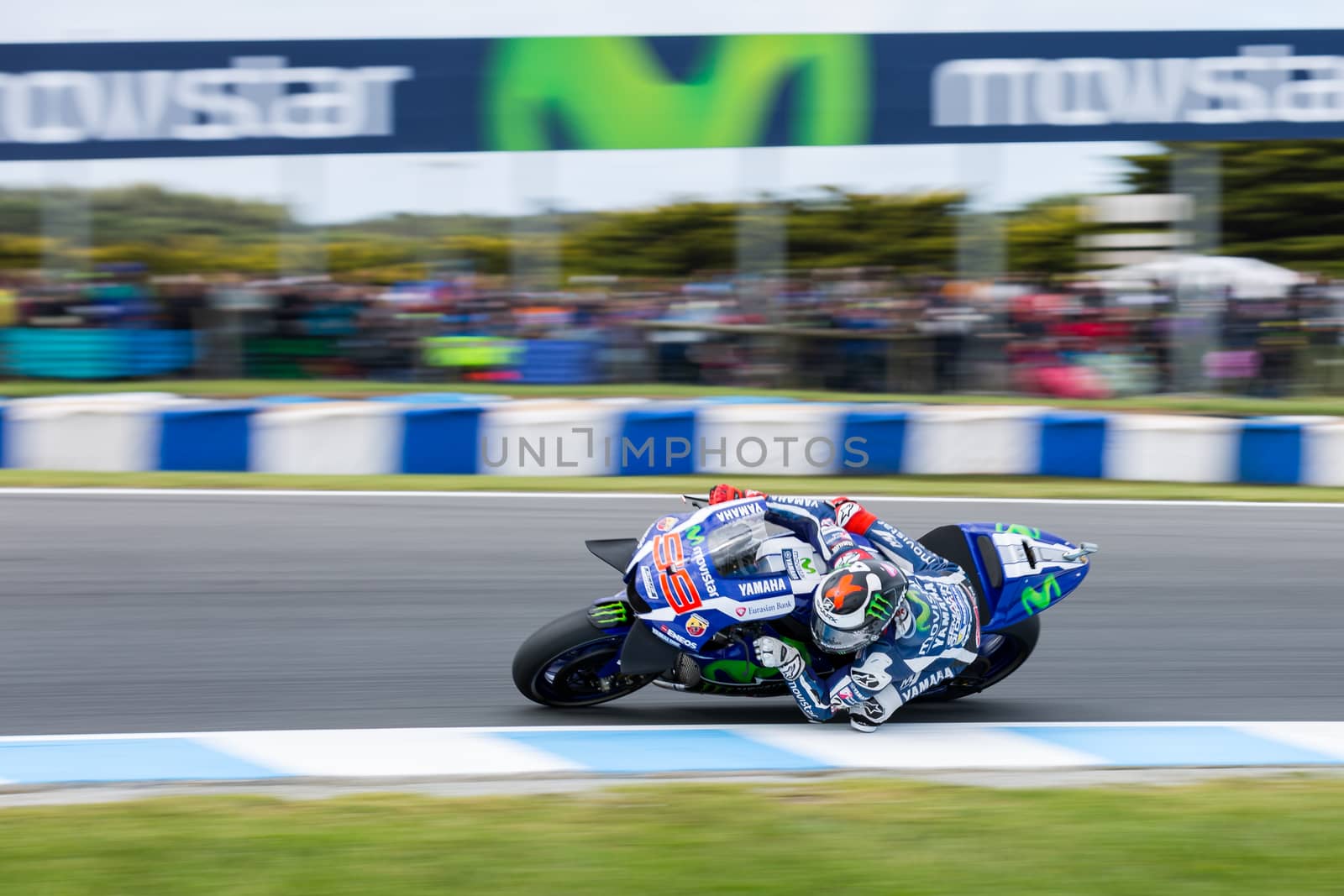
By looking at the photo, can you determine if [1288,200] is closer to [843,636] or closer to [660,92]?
[660,92]

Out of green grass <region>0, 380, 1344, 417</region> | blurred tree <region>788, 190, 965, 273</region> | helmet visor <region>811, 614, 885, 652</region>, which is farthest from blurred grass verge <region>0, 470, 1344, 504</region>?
blurred tree <region>788, 190, 965, 273</region>

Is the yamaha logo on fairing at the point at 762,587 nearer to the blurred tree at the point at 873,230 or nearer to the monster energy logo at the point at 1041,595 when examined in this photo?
the monster energy logo at the point at 1041,595

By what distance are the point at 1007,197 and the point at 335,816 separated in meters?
13.7

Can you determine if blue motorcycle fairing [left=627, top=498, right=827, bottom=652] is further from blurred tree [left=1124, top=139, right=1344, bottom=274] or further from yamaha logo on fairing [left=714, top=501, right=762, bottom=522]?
blurred tree [left=1124, top=139, right=1344, bottom=274]

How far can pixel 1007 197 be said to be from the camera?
16453 mm

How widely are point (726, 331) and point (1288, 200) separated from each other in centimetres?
1276

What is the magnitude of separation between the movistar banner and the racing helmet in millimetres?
11010

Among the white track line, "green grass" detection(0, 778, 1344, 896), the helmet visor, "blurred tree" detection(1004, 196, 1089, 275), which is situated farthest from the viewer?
"blurred tree" detection(1004, 196, 1089, 275)

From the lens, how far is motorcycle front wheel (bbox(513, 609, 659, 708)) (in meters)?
5.32

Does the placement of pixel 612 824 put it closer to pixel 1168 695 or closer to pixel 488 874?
pixel 488 874

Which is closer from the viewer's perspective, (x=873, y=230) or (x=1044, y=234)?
(x=1044, y=234)

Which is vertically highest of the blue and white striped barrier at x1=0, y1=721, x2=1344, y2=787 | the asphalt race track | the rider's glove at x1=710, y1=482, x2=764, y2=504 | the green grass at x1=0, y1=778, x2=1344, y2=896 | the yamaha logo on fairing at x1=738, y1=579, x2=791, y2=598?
the rider's glove at x1=710, y1=482, x2=764, y2=504

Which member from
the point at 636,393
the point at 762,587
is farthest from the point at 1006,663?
the point at 636,393

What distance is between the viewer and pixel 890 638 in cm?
531
